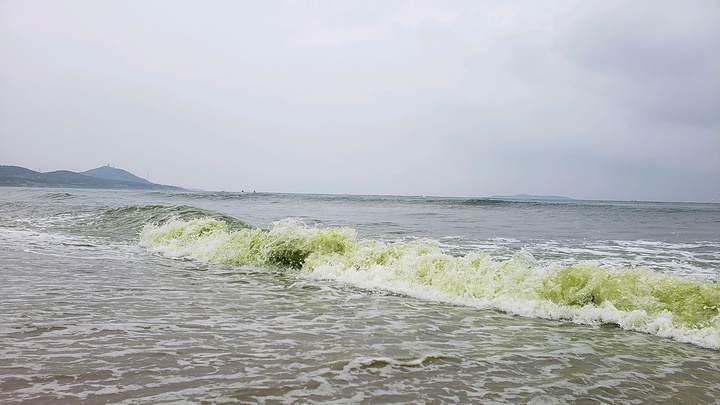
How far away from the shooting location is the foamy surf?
18.6 feet

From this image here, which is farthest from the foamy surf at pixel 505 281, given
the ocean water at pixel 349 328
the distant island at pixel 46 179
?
the distant island at pixel 46 179

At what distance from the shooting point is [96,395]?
9.79 ft

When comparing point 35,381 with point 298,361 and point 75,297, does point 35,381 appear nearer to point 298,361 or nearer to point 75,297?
point 298,361

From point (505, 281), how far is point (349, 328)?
337 cm

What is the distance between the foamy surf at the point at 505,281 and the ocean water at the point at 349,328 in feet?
0.09

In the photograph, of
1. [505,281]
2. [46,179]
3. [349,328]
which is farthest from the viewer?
[46,179]

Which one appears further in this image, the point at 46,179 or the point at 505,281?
the point at 46,179

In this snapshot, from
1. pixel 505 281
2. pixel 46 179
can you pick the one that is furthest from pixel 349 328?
pixel 46 179

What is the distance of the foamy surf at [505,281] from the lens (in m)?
5.67

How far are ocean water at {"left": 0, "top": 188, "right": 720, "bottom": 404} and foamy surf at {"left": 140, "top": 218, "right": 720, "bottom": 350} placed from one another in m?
0.03

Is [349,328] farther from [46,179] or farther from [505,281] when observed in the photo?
[46,179]

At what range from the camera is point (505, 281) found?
280 inches

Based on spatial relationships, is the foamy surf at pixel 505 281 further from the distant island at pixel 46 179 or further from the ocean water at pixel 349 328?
the distant island at pixel 46 179

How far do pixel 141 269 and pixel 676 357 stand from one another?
29.1 ft
